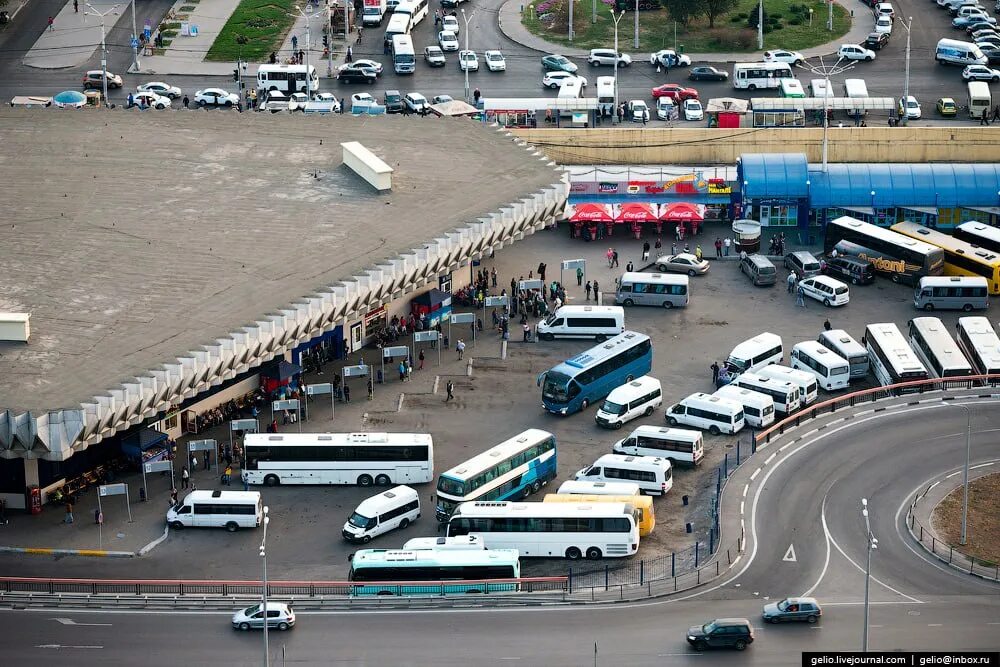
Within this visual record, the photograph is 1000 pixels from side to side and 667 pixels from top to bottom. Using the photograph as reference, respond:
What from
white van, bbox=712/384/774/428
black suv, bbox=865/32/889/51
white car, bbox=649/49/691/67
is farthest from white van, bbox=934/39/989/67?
white van, bbox=712/384/774/428

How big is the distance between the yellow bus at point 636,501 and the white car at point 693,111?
59.6 metres

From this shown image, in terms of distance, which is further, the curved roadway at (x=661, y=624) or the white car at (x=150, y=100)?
the white car at (x=150, y=100)

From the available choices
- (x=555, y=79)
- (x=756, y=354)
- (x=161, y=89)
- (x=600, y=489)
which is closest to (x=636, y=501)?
(x=600, y=489)

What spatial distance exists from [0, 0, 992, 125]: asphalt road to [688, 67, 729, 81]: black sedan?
54 cm

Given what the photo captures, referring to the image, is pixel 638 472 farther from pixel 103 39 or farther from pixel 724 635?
pixel 103 39

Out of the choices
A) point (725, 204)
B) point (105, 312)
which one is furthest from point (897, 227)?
point (105, 312)

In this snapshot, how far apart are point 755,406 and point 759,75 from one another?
57603 millimetres

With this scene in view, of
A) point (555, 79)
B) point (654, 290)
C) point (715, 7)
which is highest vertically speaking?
point (715, 7)

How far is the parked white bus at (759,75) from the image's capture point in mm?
149625

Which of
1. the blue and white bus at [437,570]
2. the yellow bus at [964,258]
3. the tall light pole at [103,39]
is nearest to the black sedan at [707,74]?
the yellow bus at [964,258]

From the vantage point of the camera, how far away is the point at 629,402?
9988cm

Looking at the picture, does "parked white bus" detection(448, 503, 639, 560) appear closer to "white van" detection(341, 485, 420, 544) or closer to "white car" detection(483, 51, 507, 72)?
"white van" detection(341, 485, 420, 544)

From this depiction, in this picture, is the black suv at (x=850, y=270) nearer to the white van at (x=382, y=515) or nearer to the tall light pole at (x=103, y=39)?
the white van at (x=382, y=515)

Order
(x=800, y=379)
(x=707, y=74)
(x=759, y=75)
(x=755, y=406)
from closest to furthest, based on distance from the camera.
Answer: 1. (x=755, y=406)
2. (x=800, y=379)
3. (x=759, y=75)
4. (x=707, y=74)
